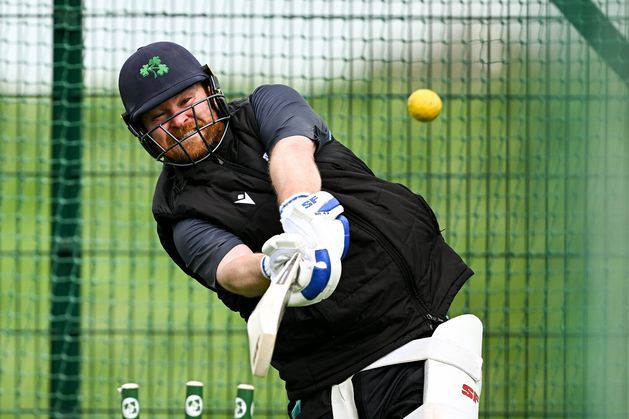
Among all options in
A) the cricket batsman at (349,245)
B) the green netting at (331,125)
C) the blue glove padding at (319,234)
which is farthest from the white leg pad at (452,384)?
the green netting at (331,125)

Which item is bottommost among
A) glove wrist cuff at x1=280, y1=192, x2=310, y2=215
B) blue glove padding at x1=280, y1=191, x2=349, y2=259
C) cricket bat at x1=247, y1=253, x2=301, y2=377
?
cricket bat at x1=247, y1=253, x2=301, y2=377

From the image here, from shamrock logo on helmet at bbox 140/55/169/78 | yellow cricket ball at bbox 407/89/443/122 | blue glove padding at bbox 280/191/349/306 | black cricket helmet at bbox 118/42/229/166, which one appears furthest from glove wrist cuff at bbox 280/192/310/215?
yellow cricket ball at bbox 407/89/443/122

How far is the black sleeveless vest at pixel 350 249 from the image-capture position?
3.25 m

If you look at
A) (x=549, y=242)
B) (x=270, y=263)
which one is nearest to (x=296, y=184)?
(x=270, y=263)

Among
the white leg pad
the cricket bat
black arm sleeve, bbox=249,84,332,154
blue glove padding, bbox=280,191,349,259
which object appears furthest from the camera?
black arm sleeve, bbox=249,84,332,154

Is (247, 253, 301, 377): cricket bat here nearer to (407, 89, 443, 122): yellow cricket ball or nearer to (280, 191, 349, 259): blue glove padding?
(280, 191, 349, 259): blue glove padding

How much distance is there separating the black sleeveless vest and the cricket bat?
17.4 inches

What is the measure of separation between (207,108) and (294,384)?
792 mm

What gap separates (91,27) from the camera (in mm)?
5578

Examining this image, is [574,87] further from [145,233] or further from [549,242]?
[145,233]

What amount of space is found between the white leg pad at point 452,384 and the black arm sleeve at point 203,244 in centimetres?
60

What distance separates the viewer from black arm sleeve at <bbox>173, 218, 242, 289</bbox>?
3.22m

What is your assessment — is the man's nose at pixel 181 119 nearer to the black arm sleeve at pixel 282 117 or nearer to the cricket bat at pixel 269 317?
the black arm sleeve at pixel 282 117

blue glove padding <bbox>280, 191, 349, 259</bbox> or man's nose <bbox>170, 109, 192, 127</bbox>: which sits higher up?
man's nose <bbox>170, 109, 192, 127</bbox>
